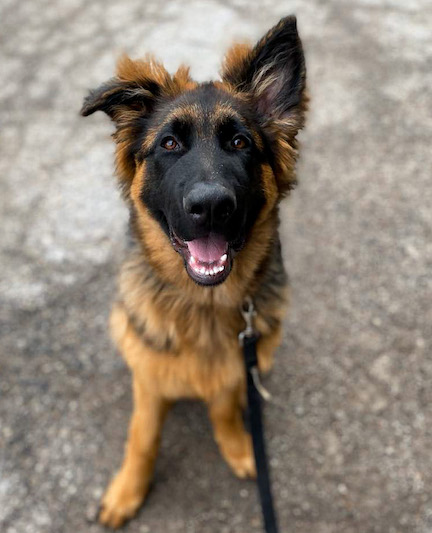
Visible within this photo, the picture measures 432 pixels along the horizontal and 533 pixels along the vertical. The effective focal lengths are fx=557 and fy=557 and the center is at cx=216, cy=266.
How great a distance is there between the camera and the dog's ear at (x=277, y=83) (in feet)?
9.68

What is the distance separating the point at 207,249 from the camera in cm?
296

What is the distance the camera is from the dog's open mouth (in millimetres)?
2887

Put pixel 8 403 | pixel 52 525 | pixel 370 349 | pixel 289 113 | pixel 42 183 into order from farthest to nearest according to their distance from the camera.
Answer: pixel 42 183 → pixel 370 349 → pixel 8 403 → pixel 52 525 → pixel 289 113

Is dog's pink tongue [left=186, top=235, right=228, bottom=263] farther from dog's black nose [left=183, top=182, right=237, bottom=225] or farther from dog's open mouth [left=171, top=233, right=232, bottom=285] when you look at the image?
dog's black nose [left=183, top=182, right=237, bottom=225]

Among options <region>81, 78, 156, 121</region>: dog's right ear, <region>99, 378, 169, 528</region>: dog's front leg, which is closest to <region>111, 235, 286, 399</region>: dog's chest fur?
<region>99, 378, 169, 528</region>: dog's front leg

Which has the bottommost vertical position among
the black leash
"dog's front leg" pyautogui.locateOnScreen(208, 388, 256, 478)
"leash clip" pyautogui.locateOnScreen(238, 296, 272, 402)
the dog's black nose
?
"dog's front leg" pyautogui.locateOnScreen(208, 388, 256, 478)

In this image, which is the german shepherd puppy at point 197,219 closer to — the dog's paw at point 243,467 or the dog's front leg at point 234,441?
the dog's front leg at point 234,441

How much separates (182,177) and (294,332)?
7.37 feet

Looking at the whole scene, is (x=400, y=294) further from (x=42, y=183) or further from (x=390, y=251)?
(x=42, y=183)

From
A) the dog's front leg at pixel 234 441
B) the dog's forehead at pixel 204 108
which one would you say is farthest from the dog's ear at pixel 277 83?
the dog's front leg at pixel 234 441

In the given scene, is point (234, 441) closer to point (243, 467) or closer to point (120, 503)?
point (243, 467)

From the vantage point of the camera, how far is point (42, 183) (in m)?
5.71

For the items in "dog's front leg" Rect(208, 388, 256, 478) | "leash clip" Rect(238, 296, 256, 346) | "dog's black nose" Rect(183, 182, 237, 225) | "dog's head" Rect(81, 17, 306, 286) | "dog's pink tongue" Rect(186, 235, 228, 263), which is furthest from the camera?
"dog's front leg" Rect(208, 388, 256, 478)

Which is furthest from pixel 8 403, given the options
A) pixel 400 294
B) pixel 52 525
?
pixel 400 294
